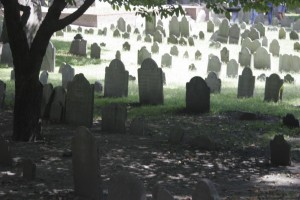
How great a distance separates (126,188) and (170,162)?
366 centimetres

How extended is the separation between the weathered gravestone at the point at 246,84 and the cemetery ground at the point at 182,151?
26cm

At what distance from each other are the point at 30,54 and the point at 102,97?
17.0 feet

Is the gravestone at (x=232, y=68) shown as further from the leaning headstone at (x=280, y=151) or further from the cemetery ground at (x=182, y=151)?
the leaning headstone at (x=280, y=151)

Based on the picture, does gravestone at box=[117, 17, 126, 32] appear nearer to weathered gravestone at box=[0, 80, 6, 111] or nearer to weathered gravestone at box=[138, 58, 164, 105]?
weathered gravestone at box=[138, 58, 164, 105]

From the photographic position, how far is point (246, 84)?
49.6ft

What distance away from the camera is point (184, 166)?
28.9ft

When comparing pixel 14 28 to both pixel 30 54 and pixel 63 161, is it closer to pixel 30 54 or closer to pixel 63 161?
pixel 30 54

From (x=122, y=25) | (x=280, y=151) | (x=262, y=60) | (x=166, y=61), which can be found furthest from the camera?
(x=122, y=25)

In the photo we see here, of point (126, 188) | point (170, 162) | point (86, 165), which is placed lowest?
point (170, 162)

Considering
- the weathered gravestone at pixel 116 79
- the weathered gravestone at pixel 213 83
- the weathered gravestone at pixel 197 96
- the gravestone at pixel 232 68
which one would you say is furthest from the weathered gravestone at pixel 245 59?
the weathered gravestone at pixel 197 96

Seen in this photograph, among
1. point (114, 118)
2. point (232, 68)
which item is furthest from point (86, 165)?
point (232, 68)

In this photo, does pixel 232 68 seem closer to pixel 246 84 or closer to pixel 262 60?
pixel 262 60

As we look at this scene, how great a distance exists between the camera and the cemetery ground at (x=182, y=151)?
7.59 metres

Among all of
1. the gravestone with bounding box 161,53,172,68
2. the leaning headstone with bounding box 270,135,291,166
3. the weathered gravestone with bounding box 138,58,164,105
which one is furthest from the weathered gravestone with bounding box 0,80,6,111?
the gravestone with bounding box 161,53,172,68
